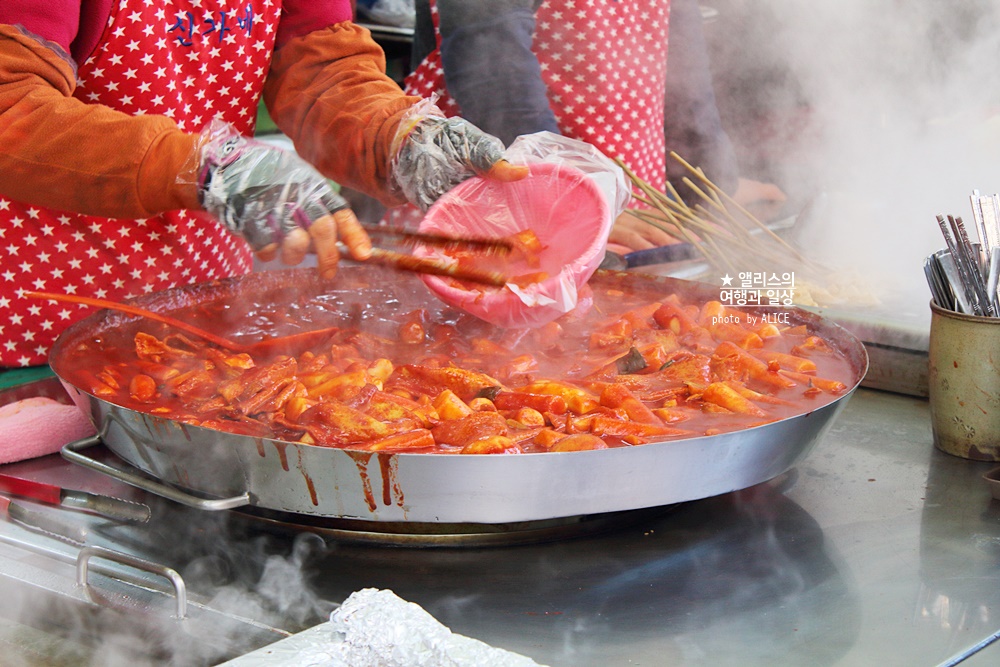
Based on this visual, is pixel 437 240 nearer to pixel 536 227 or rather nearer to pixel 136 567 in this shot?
pixel 536 227

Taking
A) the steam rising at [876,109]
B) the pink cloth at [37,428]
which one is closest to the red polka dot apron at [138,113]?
the pink cloth at [37,428]

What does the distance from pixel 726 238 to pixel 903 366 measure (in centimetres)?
73

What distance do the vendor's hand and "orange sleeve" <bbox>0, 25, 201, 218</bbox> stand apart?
1508 millimetres

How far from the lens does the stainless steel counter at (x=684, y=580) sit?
111cm

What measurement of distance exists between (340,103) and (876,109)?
8.05 ft

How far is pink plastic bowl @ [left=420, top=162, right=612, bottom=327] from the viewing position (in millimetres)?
1669

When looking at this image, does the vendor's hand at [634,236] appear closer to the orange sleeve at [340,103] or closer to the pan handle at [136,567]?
the orange sleeve at [340,103]

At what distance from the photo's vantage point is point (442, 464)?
43.9 inches

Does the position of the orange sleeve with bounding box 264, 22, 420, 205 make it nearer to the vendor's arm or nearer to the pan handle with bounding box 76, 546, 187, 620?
the vendor's arm

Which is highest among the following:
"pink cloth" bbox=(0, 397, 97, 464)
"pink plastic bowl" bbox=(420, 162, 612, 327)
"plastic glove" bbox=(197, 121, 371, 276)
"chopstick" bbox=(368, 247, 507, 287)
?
"plastic glove" bbox=(197, 121, 371, 276)

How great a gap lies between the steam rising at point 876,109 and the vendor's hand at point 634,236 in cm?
48

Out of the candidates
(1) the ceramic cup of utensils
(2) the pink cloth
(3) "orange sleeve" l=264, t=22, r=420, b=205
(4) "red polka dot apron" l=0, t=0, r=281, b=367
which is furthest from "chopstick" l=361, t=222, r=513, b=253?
(1) the ceramic cup of utensils

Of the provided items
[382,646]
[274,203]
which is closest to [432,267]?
[274,203]

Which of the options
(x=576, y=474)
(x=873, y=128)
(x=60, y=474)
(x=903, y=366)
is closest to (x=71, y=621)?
(x=60, y=474)
